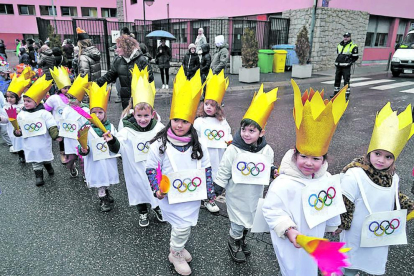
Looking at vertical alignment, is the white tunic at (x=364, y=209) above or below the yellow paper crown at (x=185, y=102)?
below

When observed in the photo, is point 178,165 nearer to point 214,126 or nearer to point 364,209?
point 214,126

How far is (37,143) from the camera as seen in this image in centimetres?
411

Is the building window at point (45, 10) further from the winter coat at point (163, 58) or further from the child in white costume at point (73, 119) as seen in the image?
the child in white costume at point (73, 119)

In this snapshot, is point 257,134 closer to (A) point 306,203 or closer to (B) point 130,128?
(A) point 306,203

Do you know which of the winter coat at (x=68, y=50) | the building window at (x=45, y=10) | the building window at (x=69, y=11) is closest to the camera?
the winter coat at (x=68, y=50)

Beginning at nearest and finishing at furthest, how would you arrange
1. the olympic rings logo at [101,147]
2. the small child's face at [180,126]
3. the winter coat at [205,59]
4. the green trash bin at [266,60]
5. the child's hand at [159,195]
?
the child's hand at [159,195] < the small child's face at [180,126] < the olympic rings logo at [101,147] < the winter coat at [205,59] < the green trash bin at [266,60]

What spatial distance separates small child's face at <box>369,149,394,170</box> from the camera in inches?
77.5

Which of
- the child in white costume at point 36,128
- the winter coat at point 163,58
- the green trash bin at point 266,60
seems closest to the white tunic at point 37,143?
the child in white costume at point 36,128

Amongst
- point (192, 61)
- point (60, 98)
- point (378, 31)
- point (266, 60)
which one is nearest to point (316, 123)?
point (60, 98)

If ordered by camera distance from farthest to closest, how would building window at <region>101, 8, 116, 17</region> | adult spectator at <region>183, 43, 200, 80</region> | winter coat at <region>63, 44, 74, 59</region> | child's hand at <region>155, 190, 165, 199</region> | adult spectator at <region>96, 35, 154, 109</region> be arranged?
building window at <region>101, 8, 116, 17</region>, winter coat at <region>63, 44, 74, 59</region>, adult spectator at <region>183, 43, 200, 80</region>, adult spectator at <region>96, 35, 154, 109</region>, child's hand at <region>155, 190, 165, 199</region>

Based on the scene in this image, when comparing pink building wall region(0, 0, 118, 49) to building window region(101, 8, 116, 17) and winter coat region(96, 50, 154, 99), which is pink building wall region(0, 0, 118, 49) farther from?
winter coat region(96, 50, 154, 99)

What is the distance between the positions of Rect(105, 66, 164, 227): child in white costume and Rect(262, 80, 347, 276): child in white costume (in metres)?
1.51

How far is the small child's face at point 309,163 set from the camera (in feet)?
6.13

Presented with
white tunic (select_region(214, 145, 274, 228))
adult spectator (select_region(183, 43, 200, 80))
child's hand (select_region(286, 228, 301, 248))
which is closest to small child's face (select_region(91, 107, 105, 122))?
white tunic (select_region(214, 145, 274, 228))
